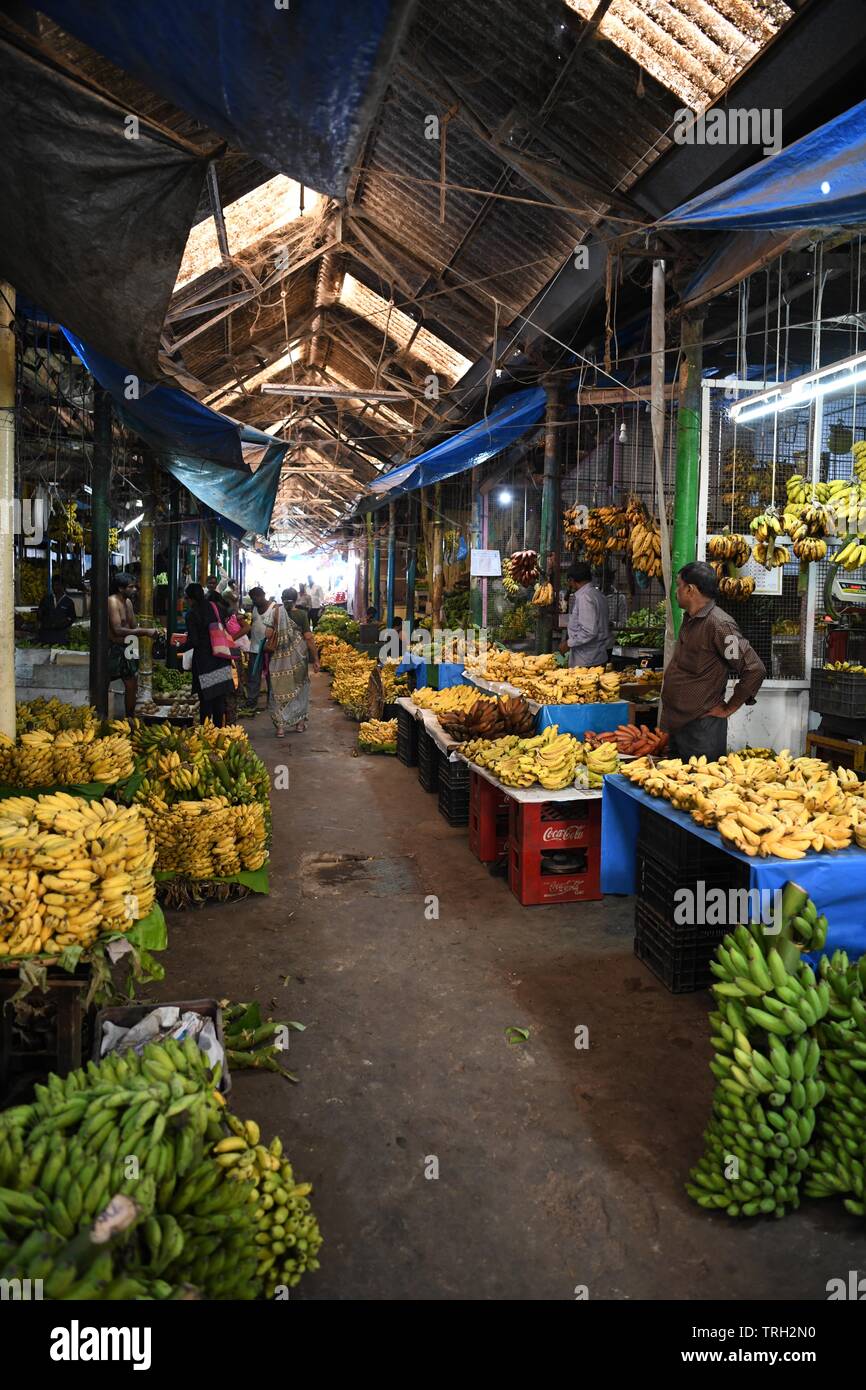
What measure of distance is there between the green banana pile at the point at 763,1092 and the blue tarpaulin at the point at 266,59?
122 inches

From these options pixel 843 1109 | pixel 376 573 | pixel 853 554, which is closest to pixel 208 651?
pixel 853 554

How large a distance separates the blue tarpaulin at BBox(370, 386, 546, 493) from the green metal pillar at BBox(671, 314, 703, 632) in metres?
3.26

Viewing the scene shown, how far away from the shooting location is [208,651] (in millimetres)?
8766

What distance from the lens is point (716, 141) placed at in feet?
17.2

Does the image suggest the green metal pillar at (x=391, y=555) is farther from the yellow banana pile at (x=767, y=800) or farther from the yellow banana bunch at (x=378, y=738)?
the yellow banana pile at (x=767, y=800)

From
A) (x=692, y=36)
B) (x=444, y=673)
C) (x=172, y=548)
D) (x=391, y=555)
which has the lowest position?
(x=444, y=673)

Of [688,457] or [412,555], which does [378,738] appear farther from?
[412,555]

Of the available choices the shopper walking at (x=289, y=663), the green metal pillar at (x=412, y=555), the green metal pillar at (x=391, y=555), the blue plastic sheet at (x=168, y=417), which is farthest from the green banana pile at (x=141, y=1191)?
the green metal pillar at (x=391, y=555)

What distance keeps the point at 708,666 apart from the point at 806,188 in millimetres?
2666

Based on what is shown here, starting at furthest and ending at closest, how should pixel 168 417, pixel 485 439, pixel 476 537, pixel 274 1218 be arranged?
1. pixel 476 537
2. pixel 485 439
3. pixel 168 417
4. pixel 274 1218
